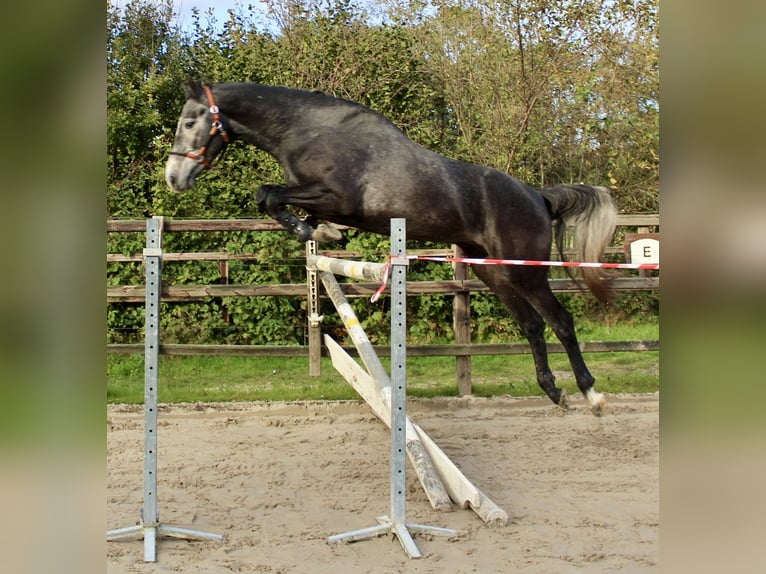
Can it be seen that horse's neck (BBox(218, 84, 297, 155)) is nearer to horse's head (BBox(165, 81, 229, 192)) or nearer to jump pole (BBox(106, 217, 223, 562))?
horse's head (BBox(165, 81, 229, 192))

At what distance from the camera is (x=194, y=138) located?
3318mm

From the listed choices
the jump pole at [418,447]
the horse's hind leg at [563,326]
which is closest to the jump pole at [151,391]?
the jump pole at [418,447]

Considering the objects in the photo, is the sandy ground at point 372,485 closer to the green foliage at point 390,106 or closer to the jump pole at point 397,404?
the jump pole at point 397,404

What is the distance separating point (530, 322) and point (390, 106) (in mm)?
3289

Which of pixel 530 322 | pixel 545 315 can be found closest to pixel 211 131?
pixel 545 315

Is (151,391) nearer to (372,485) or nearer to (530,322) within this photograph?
(372,485)

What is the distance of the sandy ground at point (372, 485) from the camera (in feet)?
9.47

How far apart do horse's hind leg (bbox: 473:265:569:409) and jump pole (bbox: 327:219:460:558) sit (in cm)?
98

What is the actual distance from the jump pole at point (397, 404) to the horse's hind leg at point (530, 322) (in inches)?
38.5

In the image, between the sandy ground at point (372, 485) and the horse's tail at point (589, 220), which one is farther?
the horse's tail at point (589, 220)
